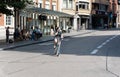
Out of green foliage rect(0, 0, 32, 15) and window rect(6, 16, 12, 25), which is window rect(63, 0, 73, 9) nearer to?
window rect(6, 16, 12, 25)

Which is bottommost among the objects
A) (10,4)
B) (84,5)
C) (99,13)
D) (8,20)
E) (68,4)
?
(8,20)

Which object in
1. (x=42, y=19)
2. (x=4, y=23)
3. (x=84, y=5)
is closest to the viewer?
(x=4, y=23)

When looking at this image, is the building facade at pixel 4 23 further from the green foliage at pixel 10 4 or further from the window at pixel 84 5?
the window at pixel 84 5

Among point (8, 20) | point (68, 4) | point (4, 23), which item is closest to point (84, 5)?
point (68, 4)

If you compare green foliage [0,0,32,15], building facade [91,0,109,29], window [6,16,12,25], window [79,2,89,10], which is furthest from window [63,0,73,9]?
green foliage [0,0,32,15]

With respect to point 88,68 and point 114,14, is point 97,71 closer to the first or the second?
point 88,68

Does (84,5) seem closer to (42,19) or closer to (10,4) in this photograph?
(42,19)

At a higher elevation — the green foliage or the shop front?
the green foliage

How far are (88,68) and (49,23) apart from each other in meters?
42.5

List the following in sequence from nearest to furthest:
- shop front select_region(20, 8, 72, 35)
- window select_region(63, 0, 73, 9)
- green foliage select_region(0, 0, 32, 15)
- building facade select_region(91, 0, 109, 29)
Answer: green foliage select_region(0, 0, 32, 15) < shop front select_region(20, 8, 72, 35) < window select_region(63, 0, 73, 9) < building facade select_region(91, 0, 109, 29)

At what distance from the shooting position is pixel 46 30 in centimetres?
5834

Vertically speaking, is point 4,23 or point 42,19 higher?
point 42,19

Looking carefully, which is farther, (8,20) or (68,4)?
(68,4)

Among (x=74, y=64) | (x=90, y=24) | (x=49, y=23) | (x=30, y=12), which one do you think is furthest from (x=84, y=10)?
(x=74, y=64)
